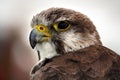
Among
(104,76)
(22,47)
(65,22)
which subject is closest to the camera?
(104,76)

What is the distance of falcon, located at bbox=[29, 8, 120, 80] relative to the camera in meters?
1.00

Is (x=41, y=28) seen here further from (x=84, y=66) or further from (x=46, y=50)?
(x=84, y=66)

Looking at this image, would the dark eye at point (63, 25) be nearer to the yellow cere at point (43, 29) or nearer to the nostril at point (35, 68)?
the yellow cere at point (43, 29)

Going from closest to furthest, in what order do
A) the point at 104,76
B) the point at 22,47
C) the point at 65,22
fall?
the point at 104,76 < the point at 65,22 < the point at 22,47

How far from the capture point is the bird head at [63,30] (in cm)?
109

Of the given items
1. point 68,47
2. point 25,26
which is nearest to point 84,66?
point 68,47

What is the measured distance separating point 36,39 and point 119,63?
0.29 m

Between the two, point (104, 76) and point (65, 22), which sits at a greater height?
point (65, 22)

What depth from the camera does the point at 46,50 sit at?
1129 millimetres

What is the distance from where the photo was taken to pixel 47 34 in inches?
43.3

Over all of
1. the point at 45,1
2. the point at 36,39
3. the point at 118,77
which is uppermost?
the point at 45,1

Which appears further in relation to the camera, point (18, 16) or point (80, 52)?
point (18, 16)

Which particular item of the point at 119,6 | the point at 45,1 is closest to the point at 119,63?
the point at 119,6

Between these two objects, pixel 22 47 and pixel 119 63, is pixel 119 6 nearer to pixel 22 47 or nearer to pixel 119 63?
pixel 119 63
